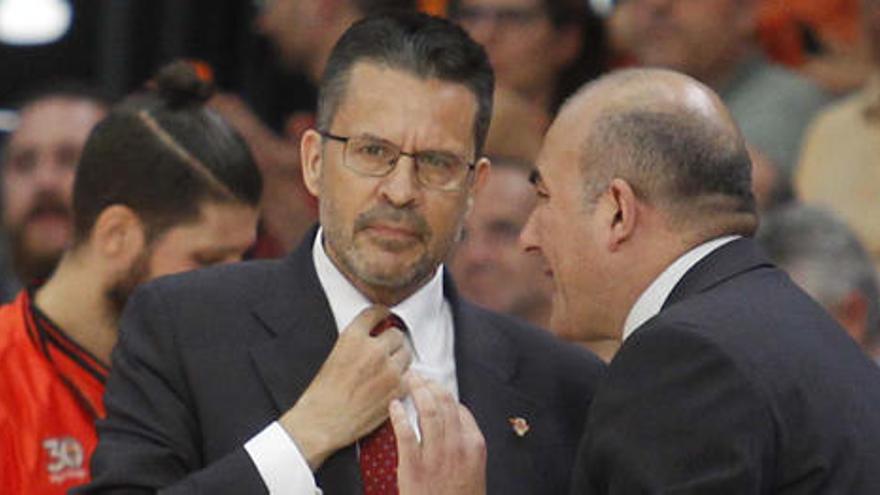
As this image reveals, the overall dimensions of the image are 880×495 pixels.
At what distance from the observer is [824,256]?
→ 596 centimetres

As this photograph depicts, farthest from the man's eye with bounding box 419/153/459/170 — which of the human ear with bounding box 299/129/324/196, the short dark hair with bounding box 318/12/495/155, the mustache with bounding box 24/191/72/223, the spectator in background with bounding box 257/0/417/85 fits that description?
the spectator in background with bounding box 257/0/417/85

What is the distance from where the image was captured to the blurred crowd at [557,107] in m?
6.57

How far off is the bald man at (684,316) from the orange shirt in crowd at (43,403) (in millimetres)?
1169

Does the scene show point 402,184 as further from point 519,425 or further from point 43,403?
point 43,403

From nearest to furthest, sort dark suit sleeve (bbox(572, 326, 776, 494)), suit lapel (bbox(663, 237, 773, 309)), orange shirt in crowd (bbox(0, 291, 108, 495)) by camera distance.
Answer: dark suit sleeve (bbox(572, 326, 776, 494))
suit lapel (bbox(663, 237, 773, 309))
orange shirt in crowd (bbox(0, 291, 108, 495))

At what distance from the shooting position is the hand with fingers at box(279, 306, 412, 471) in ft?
12.5

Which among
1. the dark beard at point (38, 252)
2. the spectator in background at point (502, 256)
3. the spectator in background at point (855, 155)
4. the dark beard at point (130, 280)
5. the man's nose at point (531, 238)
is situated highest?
the man's nose at point (531, 238)

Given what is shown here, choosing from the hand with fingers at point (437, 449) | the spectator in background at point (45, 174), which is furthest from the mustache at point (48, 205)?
the hand with fingers at point (437, 449)

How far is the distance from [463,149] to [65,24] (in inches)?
155

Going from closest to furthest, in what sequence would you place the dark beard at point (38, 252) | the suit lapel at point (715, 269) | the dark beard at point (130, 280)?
1. the suit lapel at point (715, 269)
2. the dark beard at point (130, 280)
3. the dark beard at point (38, 252)

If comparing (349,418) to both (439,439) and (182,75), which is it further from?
(182,75)

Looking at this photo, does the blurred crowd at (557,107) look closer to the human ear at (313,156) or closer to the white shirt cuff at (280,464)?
the human ear at (313,156)

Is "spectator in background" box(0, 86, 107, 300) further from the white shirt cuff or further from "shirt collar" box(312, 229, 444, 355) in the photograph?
the white shirt cuff

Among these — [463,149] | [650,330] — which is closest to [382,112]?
[463,149]
